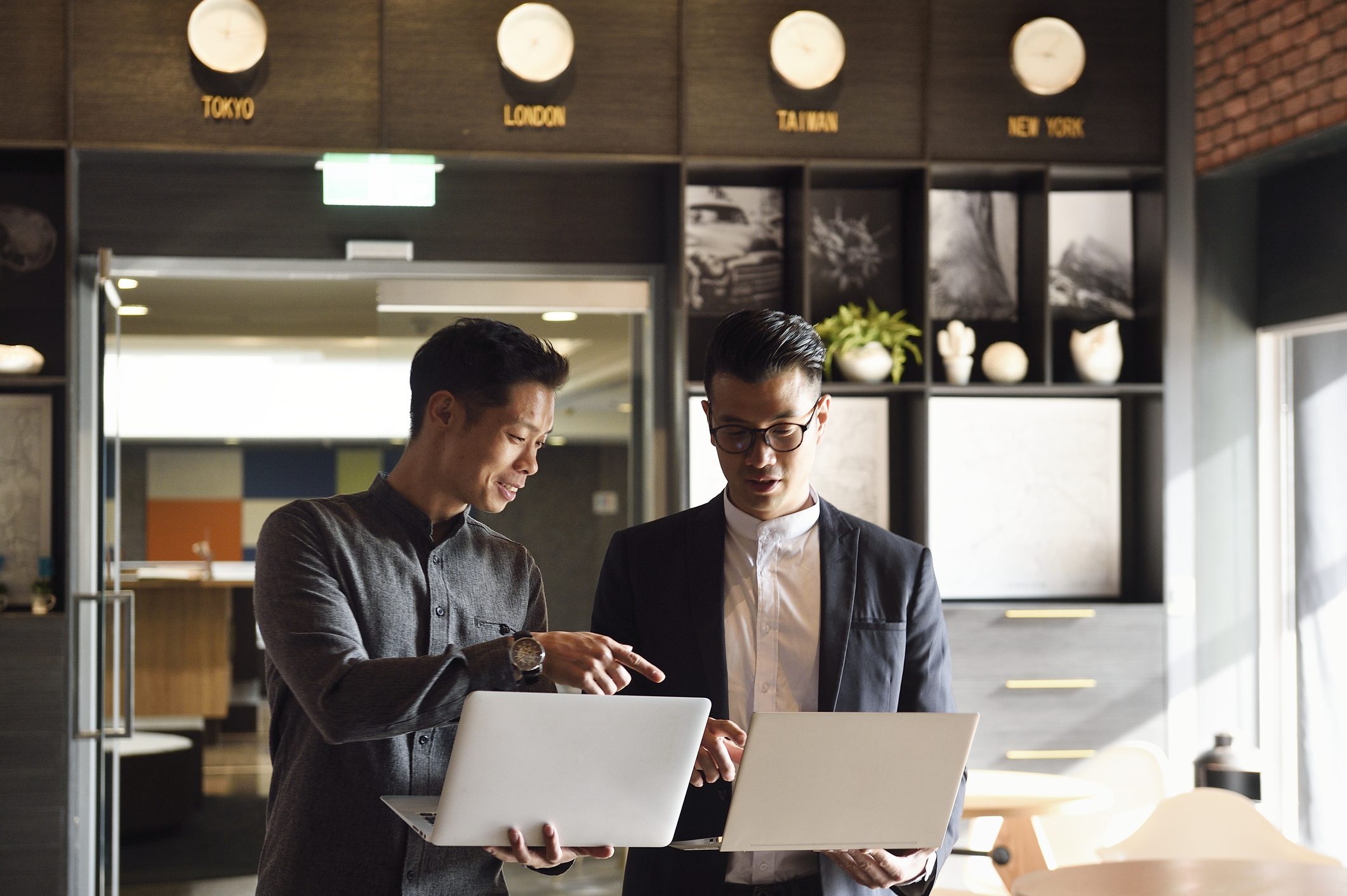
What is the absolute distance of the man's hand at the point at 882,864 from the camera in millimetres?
1715

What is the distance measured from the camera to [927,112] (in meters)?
4.53

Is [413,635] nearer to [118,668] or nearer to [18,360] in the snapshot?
[118,668]

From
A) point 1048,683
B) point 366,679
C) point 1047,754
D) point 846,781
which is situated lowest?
point 1047,754

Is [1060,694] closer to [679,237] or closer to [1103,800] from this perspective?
[1103,800]

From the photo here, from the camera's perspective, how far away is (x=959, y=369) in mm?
4547

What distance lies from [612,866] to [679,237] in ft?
7.18

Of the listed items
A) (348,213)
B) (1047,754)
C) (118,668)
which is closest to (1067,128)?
(1047,754)

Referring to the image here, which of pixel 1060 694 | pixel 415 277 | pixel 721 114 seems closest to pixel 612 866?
pixel 1060 694

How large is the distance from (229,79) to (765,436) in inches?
120

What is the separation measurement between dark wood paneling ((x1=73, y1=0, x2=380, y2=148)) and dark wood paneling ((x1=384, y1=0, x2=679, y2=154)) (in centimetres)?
10

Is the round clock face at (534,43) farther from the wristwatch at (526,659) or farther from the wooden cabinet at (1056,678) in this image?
the wristwatch at (526,659)

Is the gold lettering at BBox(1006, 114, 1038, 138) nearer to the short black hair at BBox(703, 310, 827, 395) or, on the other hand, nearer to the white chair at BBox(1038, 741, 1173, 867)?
the white chair at BBox(1038, 741, 1173, 867)

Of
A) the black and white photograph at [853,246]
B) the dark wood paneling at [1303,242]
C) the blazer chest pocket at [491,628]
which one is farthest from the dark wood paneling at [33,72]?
the dark wood paneling at [1303,242]

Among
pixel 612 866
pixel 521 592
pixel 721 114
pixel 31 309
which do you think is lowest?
pixel 612 866
